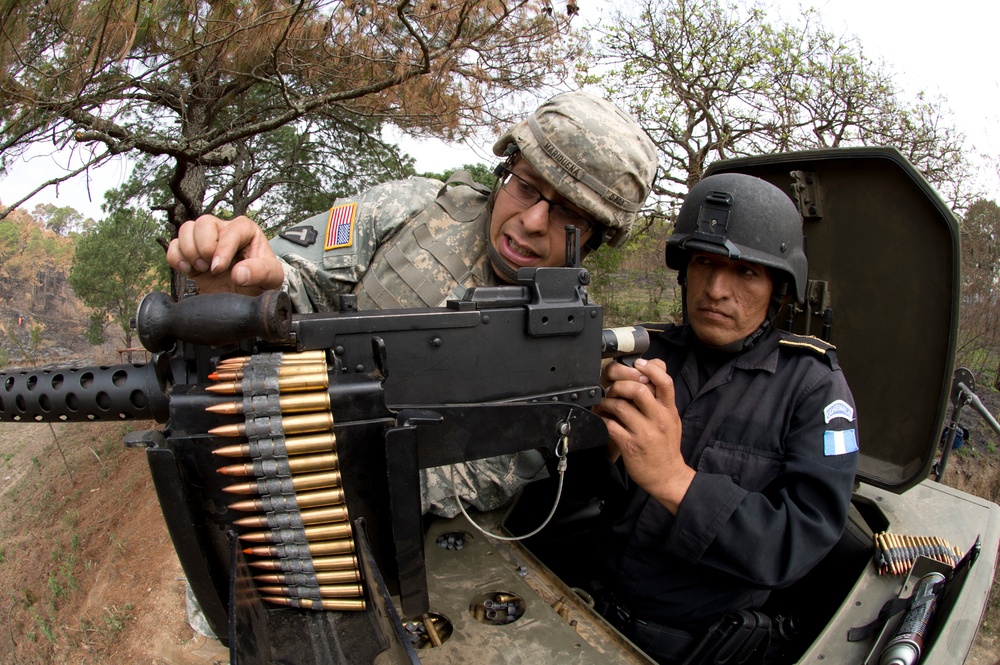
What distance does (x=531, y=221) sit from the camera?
2.26 metres

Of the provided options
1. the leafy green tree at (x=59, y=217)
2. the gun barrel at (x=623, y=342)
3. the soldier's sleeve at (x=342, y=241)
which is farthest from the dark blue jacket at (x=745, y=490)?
the leafy green tree at (x=59, y=217)

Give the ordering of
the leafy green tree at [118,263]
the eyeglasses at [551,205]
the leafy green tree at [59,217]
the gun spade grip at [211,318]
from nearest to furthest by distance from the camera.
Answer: the gun spade grip at [211,318], the eyeglasses at [551,205], the leafy green tree at [118,263], the leafy green tree at [59,217]

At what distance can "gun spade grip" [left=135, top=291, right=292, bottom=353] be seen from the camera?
1295 mm

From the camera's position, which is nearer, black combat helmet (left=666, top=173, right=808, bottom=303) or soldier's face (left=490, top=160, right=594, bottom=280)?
black combat helmet (left=666, top=173, right=808, bottom=303)

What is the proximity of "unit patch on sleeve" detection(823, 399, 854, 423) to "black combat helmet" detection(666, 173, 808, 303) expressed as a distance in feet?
1.43

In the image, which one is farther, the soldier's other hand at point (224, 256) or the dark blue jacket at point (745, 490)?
the dark blue jacket at point (745, 490)

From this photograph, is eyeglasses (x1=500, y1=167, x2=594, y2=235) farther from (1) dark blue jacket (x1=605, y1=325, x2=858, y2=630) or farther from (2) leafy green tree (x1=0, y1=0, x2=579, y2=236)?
(2) leafy green tree (x1=0, y1=0, x2=579, y2=236)

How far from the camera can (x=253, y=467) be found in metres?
1.38

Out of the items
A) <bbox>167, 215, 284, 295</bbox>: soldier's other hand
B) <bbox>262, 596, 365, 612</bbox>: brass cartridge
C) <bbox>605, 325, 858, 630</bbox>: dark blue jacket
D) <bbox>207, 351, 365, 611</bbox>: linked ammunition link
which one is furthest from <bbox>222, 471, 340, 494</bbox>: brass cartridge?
<bbox>605, 325, 858, 630</bbox>: dark blue jacket

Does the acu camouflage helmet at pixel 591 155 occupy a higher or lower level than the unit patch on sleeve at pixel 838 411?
higher

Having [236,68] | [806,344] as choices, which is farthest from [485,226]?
[236,68]

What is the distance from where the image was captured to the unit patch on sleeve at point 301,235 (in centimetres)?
262

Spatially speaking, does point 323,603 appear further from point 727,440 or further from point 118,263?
point 118,263

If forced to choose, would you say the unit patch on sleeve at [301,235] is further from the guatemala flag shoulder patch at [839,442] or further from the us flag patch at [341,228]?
the guatemala flag shoulder patch at [839,442]
